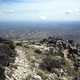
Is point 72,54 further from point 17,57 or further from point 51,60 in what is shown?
point 17,57

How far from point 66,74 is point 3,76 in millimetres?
10499

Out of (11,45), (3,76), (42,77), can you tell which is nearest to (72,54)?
(11,45)

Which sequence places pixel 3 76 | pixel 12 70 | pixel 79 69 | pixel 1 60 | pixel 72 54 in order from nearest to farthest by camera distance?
pixel 3 76 → pixel 12 70 → pixel 1 60 → pixel 79 69 → pixel 72 54

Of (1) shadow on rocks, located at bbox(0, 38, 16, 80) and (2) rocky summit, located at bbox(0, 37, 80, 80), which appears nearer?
(1) shadow on rocks, located at bbox(0, 38, 16, 80)

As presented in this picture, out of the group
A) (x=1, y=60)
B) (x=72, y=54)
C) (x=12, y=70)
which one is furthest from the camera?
(x=72, y=54)

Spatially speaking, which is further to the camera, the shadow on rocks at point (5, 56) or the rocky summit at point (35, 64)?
the rocky summit at point (35, 64)

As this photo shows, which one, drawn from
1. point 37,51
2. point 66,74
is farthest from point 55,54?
point 66,74

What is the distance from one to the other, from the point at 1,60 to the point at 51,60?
25.8 feet

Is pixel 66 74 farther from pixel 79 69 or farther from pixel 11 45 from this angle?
pixel 11 45

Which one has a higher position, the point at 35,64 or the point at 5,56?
the point at 5,56

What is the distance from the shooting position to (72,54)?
143 feet

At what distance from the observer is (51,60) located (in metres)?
35.2

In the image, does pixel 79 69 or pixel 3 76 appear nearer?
pixel 3 76

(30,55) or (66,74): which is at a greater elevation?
(30,55)
